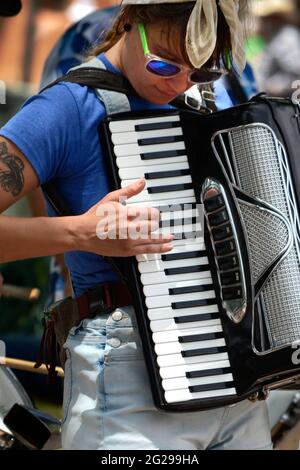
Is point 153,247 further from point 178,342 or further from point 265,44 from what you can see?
point 265,44

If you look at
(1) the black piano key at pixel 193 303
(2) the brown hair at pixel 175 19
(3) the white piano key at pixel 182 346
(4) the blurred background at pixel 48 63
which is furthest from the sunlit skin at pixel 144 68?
(4) the blurred background at pixel 48 63

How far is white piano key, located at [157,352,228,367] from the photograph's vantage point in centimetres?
237

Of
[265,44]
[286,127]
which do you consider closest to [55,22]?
[265,44]

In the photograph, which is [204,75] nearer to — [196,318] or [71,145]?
[71,145]

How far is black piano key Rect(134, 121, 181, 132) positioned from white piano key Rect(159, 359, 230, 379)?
596 mm

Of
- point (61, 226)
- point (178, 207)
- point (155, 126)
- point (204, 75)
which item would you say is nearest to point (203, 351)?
point (178, 207)

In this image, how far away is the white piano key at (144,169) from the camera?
7.96ft

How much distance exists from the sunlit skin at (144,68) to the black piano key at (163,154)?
Result: 159mm

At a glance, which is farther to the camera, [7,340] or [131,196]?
[7,340]

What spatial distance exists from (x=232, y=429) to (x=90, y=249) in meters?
0.60

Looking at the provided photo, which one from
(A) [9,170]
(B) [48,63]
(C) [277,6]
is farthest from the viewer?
(C) [277,6]

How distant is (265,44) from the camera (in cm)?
651

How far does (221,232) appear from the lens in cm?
245

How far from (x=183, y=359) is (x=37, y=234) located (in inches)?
18.4
